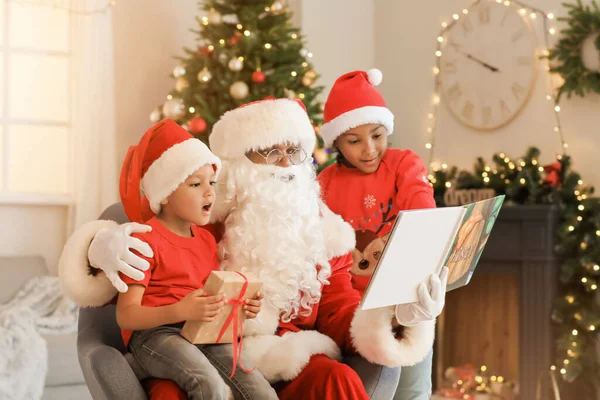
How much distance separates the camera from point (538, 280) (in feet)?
14.4

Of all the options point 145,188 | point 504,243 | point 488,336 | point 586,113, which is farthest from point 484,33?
point 145,188

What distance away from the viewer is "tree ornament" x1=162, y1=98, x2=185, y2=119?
4.46m

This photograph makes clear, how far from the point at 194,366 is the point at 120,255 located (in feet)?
1.07

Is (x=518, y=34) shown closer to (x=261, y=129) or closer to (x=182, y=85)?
(x=182, y=85)

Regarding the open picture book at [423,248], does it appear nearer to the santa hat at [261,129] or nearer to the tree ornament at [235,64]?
the santa hat at [261,129]

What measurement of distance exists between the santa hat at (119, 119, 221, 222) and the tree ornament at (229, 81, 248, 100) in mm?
2131

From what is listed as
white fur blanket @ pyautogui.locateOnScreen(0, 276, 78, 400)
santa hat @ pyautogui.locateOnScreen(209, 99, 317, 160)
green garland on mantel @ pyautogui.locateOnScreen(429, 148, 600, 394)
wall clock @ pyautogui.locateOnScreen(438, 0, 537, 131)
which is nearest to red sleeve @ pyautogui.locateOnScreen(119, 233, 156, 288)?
santa hat @ pyautogui.locateOnScreen(209, 99, 317, 160)

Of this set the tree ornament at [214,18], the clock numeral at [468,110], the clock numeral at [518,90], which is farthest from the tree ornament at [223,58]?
the clock numeral at [518,90]

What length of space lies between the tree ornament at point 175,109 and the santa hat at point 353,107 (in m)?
1.80

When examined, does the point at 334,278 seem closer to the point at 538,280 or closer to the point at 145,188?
the point at 145,188

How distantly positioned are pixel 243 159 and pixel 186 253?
1.24 feet

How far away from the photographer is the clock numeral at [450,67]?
16.9ft

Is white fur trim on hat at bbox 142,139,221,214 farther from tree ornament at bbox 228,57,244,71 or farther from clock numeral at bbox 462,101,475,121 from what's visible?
clock numeral at bbox 462,101,475,121

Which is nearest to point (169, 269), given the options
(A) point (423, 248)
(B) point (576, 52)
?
(A) point (423, 248)
